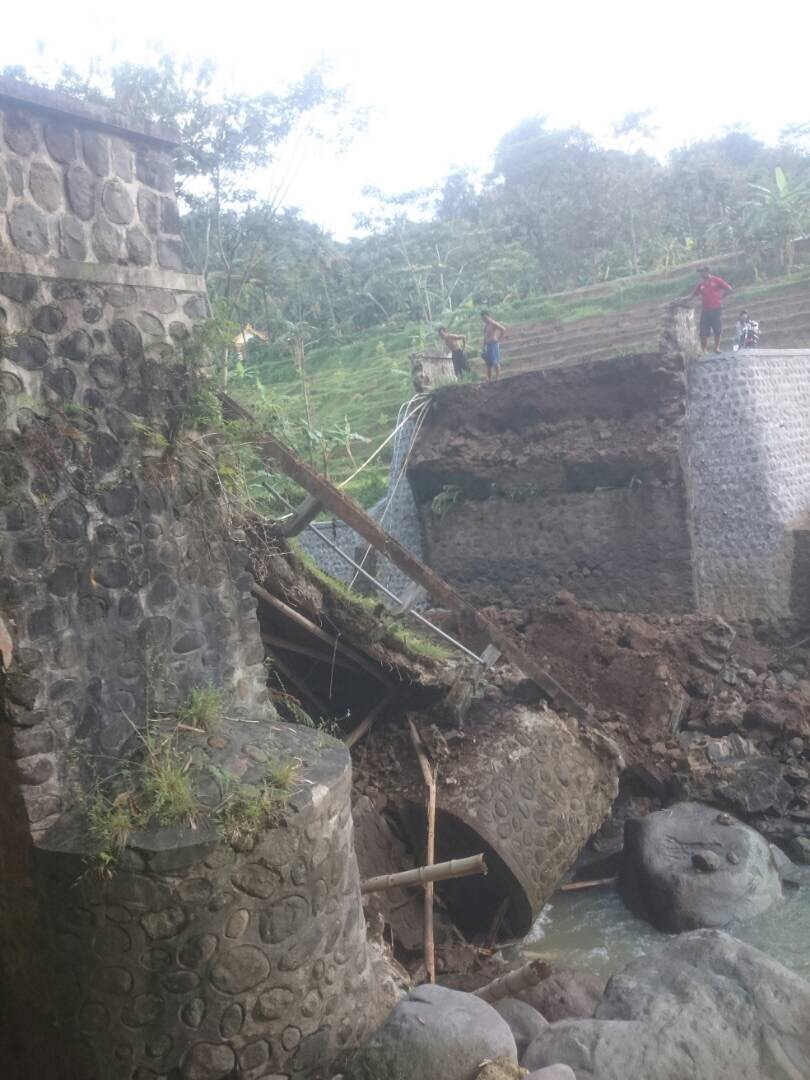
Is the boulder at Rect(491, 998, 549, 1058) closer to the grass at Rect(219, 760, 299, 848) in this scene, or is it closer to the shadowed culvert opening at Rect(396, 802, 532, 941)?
the shadowed culvert opening at Rect(396, 802, 532, 941)

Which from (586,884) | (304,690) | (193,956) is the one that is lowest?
(586,884)

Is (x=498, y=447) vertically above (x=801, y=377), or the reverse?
(x=801, y=377)

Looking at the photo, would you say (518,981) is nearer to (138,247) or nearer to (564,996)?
(564,996)

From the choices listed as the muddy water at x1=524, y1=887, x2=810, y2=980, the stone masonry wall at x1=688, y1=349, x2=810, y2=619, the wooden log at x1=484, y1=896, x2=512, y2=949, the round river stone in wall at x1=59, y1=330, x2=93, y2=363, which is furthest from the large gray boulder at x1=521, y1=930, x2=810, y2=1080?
the stone masonry wall at x1=688, y1=349, x2=810, y2=619

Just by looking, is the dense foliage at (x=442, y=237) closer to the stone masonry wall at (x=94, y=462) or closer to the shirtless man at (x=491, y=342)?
the shirtless man at (x=491, y=342)

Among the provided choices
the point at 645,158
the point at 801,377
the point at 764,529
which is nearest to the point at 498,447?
the point at 764,529

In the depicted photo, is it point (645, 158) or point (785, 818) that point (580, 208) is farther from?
point (785, 818)

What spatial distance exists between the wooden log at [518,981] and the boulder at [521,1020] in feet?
0.53

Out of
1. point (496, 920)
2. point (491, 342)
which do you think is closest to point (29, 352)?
point (496, 920)

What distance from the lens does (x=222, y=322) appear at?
5.66m

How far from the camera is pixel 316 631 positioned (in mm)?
7527

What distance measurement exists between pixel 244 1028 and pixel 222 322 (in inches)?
150

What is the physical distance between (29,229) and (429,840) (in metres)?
4.95

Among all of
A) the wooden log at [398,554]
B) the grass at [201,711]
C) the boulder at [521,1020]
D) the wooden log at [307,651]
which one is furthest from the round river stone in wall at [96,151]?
the boulder at [521,1020]
